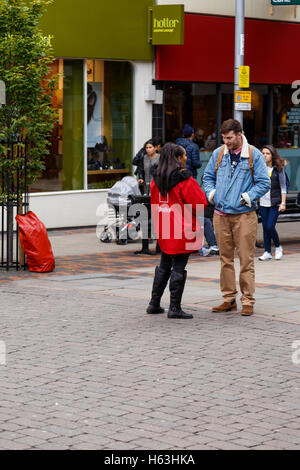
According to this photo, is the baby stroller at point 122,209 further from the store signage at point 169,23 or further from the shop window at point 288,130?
the shop window at point 288,130

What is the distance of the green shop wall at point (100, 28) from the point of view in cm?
1714

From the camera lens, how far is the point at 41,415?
5.85m

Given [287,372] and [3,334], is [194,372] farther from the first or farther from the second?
[3,334]

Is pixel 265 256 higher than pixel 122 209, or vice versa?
pixel 122 209

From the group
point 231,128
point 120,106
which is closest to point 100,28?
point 120,106

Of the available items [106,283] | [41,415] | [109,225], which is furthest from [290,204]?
[41,415]

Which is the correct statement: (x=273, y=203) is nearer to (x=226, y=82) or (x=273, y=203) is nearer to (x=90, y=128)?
(x=90, y=128)

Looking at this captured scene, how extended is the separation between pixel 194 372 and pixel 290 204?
30.9ft

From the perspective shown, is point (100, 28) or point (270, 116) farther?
point (270, 116)

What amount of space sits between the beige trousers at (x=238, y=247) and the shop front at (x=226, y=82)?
33.3ft

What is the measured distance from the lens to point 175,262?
9188mm

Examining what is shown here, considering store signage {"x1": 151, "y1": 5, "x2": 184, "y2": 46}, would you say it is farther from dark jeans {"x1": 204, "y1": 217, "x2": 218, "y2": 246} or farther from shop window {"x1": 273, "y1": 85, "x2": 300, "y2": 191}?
dark jeans {"x1": 204, "y1": 217, "x2": 218, "y2": 246}

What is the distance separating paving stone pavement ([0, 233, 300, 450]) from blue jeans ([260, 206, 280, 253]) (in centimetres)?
242

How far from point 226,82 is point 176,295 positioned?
12224mm
